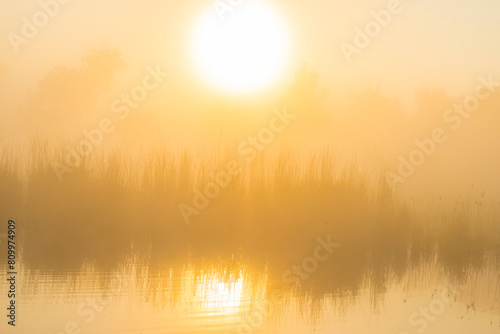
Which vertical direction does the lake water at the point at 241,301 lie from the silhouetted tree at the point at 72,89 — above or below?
below

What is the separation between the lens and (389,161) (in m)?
2.23

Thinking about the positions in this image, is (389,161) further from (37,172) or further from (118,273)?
(37,172)

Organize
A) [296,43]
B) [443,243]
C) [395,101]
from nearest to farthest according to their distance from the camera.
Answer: [296,43]
[395,101]
[443,243]

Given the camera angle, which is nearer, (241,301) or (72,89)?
(72,89)

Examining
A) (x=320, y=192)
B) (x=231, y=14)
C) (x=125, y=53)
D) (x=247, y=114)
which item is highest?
(x=231, y=14)

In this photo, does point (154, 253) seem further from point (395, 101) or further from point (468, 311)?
point (468, 311)

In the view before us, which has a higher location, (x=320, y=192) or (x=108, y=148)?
(x=108, y=148)

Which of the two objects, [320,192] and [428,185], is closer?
[320,192]

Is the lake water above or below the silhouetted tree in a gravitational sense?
below

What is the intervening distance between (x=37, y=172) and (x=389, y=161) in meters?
1.51

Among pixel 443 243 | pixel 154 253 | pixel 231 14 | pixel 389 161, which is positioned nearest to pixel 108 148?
pixel 154 253

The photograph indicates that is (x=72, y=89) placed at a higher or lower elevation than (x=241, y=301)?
higher

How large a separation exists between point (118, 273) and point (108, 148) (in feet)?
1.67

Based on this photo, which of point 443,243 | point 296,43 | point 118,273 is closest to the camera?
point 118,273
